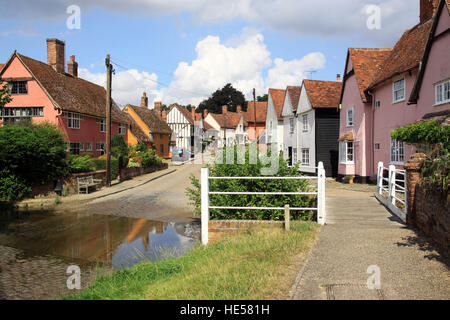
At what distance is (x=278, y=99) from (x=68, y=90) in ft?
74.9

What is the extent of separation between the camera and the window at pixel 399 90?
1909 cm

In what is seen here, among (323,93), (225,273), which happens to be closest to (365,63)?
(323,93)

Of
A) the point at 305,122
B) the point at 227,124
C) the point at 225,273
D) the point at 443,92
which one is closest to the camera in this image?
the point at 225,273

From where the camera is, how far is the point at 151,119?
169 ft

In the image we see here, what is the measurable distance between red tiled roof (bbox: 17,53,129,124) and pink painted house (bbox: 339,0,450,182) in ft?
70.2

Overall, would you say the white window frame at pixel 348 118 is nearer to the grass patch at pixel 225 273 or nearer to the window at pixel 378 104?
the window at pixel 378 104

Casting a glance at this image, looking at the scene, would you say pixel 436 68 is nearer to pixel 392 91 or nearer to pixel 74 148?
pixel 392 91

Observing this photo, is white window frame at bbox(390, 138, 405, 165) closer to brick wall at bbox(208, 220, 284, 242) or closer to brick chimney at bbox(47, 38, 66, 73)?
brick wall at bbox(208, 220, 284, 242)

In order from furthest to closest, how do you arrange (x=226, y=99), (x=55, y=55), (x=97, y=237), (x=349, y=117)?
(x=226, y=99)
(x=55, y=55)
(x=349, y=117)
(x=97, y=237)

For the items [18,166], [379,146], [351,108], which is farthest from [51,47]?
[379,146]

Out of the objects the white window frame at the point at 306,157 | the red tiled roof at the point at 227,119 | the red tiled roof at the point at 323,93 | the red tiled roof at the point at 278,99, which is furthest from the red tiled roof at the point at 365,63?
the red tiled roof at the point at 227,119

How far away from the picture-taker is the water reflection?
29.4 ft

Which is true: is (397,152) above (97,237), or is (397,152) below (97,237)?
above

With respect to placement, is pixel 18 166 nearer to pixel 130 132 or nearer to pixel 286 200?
pixel 286 200
